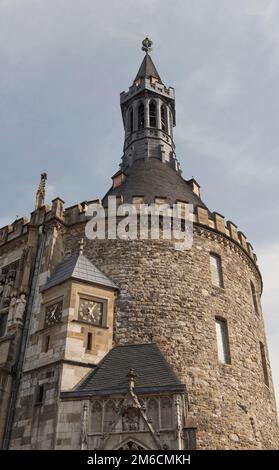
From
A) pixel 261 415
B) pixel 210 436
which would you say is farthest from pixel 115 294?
pixel 261 415

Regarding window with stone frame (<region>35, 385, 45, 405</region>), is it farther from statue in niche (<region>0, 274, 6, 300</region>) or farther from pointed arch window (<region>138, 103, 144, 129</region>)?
pointed arch window (<region>138, 103, 144, 129</region>)

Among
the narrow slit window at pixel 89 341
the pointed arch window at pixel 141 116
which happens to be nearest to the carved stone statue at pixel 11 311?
the narrow slit window at pixel 89 341

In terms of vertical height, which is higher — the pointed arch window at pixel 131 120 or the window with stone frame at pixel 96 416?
the pointed arch window at pixel 131 120

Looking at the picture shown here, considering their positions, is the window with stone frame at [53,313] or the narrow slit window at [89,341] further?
the window with stone frame at [53,313]

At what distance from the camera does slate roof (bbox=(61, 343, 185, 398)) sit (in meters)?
11.8

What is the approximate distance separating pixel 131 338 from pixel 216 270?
421 cm

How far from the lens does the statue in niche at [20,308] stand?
14875 millimetres

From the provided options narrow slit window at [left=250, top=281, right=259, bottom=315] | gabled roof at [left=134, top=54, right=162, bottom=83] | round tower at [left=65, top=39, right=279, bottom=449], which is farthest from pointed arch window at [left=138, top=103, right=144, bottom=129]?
narrow slit window at [left=250, top=281, right=259, bottom=315]

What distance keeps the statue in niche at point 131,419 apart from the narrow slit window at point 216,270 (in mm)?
5804

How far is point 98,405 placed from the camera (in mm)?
11766

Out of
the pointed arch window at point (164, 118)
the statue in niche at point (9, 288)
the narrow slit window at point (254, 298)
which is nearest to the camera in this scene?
the statue in niche at point (9, 288)

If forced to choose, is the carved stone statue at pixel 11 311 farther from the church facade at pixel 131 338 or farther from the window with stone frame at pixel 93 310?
the window with stone frame at pixel 93 310
